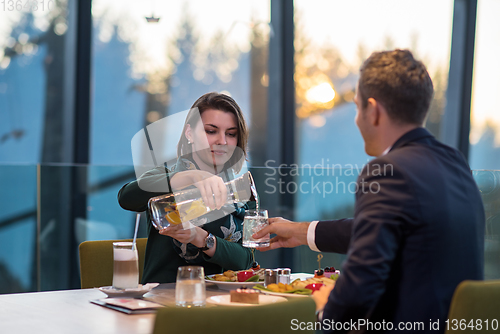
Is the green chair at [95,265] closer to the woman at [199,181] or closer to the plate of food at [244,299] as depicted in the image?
the woman at [199,181]

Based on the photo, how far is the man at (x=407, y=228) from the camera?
1102 millimetres

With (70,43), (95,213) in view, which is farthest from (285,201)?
(70,43)

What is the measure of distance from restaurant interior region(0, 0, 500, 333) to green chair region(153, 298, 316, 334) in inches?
74.2

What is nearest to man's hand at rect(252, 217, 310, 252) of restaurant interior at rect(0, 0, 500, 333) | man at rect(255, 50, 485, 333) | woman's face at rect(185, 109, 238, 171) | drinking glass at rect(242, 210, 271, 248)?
drinking glass at rect(242, 210, 271, 248)

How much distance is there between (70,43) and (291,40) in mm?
1891

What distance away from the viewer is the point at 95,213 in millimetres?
3303

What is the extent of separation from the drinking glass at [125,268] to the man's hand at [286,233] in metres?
0.42

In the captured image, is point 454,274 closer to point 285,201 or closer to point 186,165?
point 186,165

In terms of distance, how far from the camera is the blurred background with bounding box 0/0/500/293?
320 cm

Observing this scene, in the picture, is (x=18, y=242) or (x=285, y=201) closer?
(x=18, y=242)

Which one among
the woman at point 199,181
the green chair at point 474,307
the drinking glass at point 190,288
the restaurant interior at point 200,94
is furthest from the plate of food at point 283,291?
the restaurant interior at point 200,94

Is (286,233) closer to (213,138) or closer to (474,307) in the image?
(213,138)

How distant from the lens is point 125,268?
1669mm

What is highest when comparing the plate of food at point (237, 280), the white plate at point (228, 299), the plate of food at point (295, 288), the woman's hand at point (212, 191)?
the woman's hand at point (212, 191)
